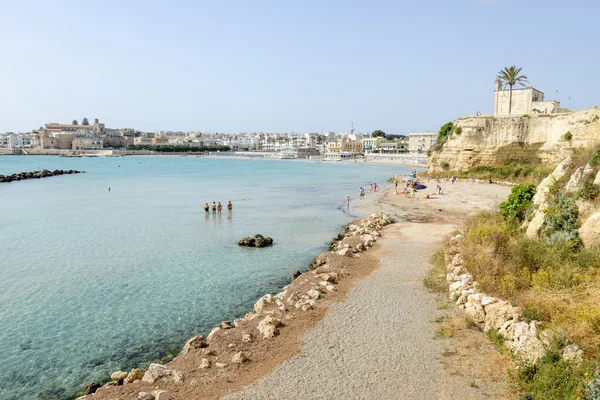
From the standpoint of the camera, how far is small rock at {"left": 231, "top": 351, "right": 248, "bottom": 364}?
28.3 feet

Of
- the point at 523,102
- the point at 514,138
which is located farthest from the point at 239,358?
the point at 523,102

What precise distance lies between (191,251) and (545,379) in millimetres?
16994

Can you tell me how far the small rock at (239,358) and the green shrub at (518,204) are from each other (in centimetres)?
1207

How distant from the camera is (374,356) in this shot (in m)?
8.72

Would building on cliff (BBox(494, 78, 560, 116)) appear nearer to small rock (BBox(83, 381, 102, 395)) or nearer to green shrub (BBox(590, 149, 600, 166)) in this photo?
green shrub (BBox(590, 149, 600, 166))

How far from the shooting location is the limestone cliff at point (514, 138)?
38812mm

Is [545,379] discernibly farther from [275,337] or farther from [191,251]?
[191,251]

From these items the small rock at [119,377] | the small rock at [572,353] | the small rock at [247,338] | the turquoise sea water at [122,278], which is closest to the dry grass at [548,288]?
the small rock at [572,353]

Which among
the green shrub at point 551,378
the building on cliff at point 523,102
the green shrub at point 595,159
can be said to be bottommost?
the green shrub at point 551,378

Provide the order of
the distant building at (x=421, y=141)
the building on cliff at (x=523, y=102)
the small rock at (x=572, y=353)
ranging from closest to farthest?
1. the small rock at (x=572, y=353)
2. the building on cliff at (x=523, y=102)
3. the distant building at (x=421, y=141)

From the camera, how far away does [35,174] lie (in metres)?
73.4

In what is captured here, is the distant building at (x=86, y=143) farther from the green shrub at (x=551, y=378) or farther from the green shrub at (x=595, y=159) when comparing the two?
the green shrub at (x=551, y=378)

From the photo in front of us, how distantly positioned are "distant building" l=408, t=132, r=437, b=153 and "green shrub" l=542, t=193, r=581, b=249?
5015 inches

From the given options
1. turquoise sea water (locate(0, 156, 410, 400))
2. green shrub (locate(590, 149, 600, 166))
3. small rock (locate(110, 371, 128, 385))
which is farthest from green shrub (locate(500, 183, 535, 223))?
small rock (locate(110, 371, 128, 385))
